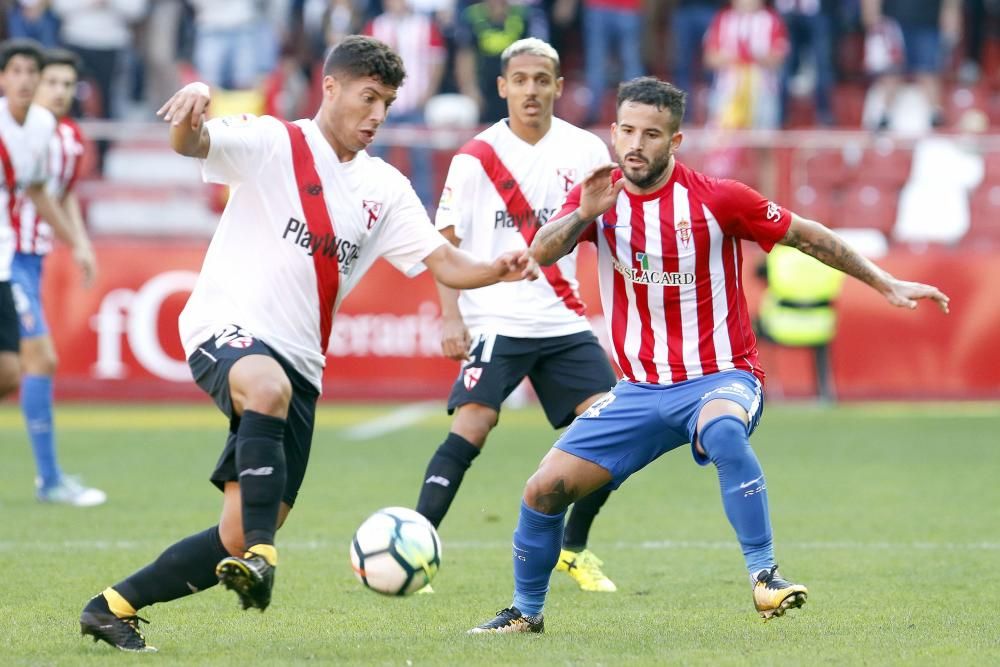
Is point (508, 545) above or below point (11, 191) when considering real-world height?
below

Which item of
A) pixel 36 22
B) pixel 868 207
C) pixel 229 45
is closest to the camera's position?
pixel 868 207

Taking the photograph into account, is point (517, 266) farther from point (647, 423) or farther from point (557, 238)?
point (647, 423)

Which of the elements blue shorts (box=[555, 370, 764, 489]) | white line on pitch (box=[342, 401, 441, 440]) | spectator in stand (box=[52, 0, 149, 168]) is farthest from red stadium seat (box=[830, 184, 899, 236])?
blue shorts (box=[555, 370, 764, 489])

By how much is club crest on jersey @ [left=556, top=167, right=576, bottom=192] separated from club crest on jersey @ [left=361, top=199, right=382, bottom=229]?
6.67 feet

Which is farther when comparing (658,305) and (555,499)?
(658,305)

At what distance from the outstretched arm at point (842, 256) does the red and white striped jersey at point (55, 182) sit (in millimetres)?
5565

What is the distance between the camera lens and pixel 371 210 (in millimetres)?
5977

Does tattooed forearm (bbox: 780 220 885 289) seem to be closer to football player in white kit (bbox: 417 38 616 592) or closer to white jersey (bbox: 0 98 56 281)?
football player in white kit (bbox: 417 38 616 592)

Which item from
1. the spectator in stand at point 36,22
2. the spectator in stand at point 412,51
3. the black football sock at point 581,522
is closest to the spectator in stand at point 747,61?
the spectator in stand at point 412,51

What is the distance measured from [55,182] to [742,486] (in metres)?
6.17

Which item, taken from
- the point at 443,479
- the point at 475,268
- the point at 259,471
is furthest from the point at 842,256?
the point at 259,471

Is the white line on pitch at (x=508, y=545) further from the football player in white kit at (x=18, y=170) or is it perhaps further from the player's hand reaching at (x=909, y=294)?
the player's hand reaching at (x=909, y=294)

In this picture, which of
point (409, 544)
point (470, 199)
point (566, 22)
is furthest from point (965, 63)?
point (409, 544)

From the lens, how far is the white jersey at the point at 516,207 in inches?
310
